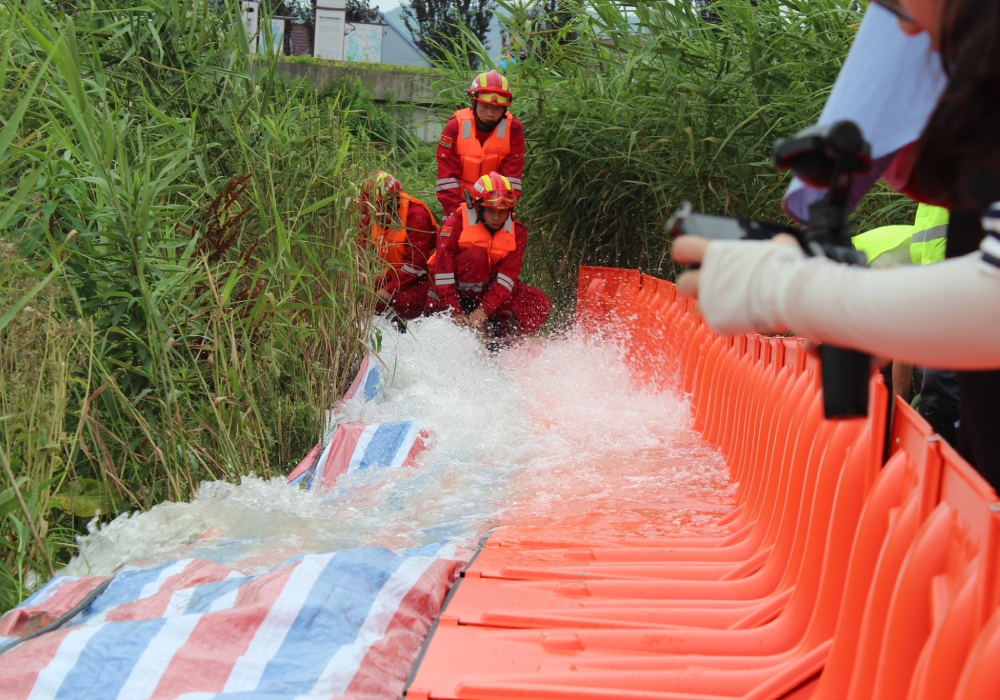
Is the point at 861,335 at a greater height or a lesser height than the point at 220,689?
greater

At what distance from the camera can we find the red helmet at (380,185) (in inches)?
208

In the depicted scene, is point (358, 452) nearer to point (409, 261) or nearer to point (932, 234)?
point (932, 234)

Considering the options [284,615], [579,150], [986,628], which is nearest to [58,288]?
[284,615]

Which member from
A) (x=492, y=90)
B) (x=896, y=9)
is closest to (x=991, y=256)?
(x=896, y=9)

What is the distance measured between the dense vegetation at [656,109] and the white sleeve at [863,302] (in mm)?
3889

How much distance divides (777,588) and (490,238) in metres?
5.24

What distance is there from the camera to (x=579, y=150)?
6.74m

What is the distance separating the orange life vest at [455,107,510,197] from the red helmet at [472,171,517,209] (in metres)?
0.44

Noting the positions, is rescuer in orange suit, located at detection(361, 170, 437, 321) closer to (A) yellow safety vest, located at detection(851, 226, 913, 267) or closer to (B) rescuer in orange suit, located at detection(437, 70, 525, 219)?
(B) rescuer in orange suit, located at detection(437, 70, 525, 219)

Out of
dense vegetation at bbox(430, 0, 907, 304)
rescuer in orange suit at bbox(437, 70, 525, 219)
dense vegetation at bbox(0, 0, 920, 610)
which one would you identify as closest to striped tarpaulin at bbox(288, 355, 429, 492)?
dense vegetation at bbox(0, 0, 920, 610)

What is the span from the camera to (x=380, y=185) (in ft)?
17.8

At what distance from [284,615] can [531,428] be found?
2717 mm

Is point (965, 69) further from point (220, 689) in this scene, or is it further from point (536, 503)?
point (536, 503)

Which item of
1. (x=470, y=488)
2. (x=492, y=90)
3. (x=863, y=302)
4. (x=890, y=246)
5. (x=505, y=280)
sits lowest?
(x=505, y=280)
